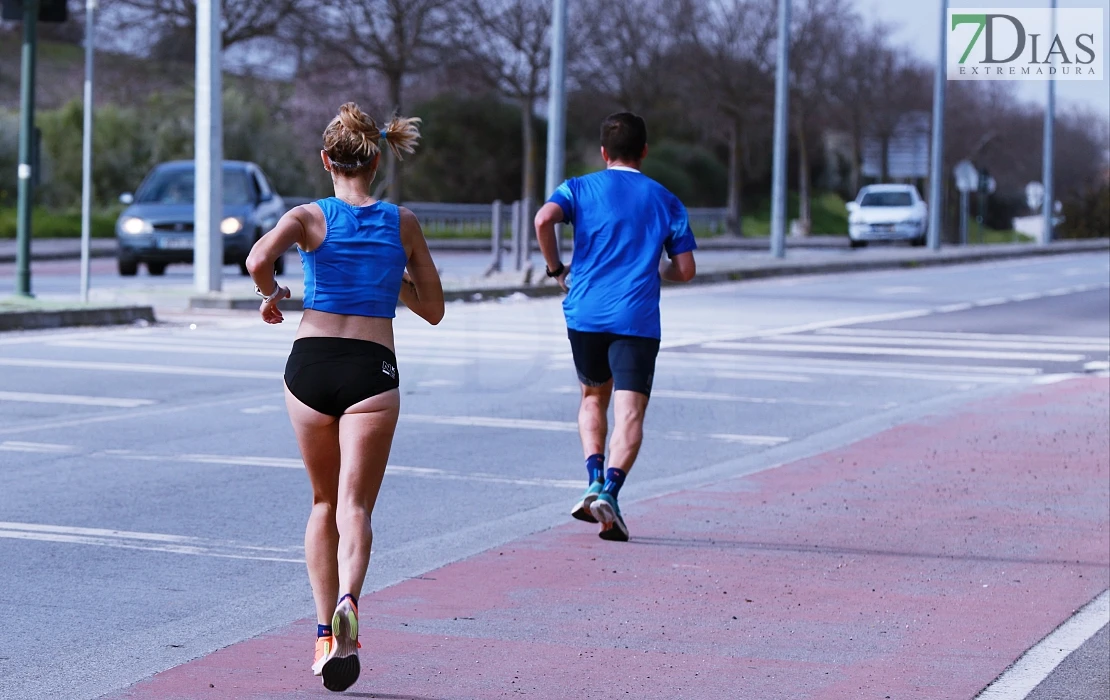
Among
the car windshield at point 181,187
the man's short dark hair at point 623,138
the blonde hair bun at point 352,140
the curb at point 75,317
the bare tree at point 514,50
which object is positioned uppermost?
the bare tree at point 514,50

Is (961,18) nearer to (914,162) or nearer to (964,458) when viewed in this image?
(914,162)

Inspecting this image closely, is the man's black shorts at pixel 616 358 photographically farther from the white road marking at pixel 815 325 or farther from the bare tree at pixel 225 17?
the bare tree at pixel 225 17

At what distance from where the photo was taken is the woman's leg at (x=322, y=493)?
5414mm

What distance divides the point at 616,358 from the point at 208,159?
1502 cm

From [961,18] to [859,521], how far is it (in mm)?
35320

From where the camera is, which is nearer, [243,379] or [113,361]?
[243,379]

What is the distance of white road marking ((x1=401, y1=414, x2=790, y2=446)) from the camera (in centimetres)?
1156

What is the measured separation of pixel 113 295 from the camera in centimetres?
2233

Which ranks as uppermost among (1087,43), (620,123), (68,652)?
(1087,43)

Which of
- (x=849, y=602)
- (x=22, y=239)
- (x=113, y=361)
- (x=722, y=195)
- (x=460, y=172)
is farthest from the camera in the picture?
(x=722, y=195)

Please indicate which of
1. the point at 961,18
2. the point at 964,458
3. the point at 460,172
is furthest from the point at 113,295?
the point at 460,172

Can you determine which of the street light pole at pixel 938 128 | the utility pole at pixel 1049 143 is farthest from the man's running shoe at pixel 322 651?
the utility pole at pixel 1049 143

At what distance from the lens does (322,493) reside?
5.51m

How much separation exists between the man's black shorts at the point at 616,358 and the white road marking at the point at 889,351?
986 cm
